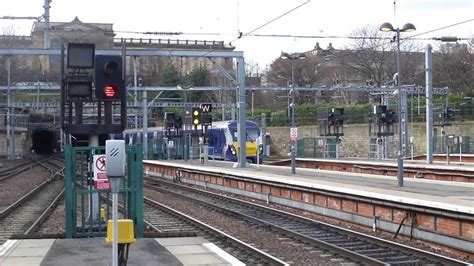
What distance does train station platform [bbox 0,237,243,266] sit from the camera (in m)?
11.6

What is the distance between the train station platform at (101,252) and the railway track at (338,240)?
237cm

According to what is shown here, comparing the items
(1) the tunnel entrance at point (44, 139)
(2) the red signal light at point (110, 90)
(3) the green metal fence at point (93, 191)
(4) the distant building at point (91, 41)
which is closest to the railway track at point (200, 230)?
(3) the green metal fence at point (93, 191)

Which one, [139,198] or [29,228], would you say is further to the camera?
[29,228]

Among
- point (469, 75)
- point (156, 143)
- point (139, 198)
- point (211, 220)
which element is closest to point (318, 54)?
point (469, 75)

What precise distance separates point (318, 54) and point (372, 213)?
72.1 m

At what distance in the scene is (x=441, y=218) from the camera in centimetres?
1441

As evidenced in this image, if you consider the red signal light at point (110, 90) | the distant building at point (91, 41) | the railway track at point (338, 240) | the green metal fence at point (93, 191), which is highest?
the distant building at point (91, 41)

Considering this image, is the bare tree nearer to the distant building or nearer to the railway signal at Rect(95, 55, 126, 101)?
the distant building

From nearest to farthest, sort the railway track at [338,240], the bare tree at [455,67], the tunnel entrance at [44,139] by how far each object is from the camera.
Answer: the railway track at [338,240], the tunnel entrance at [44,139], the bare tree at [455,67]

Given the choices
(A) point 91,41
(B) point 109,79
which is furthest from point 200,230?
(A) point 91,41

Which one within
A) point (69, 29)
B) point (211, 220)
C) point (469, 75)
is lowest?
point (211, 220)

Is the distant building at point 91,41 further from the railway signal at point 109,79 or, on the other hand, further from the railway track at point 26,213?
the railway signal at point 109,79

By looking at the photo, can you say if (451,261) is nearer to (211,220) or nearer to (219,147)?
(211,220)

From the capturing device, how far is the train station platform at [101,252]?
38.0ft
